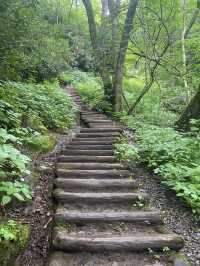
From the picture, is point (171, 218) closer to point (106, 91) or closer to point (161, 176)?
point (161, 176)

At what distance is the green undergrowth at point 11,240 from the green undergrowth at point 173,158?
2354 mm

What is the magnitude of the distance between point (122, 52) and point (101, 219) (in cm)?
827

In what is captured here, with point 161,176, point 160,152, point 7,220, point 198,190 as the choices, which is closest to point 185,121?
point 160,152

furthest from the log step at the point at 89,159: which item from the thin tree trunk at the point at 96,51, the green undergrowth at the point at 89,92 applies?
the thin tree trunk at the point at 96,51

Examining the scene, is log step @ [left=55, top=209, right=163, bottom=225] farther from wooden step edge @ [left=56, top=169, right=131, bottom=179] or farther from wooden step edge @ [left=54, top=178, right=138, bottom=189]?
wooden step edge @ [left=56, top=169, right=131, bottom=179]

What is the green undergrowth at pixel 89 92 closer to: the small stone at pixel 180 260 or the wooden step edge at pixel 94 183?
the wooden step edge at pixel 94 183

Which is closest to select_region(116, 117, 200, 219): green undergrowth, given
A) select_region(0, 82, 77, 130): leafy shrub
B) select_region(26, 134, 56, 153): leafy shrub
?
select_region(26, 134, 56, 153): leafy shrub

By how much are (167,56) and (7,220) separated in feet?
32.7

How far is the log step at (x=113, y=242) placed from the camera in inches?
135

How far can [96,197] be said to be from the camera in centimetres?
446

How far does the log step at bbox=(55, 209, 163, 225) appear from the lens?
3.95 m

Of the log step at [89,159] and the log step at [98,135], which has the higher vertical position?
the log step at [98,135]

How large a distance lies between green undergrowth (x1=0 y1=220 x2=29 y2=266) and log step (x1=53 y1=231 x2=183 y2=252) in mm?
396

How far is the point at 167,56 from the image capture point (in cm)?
1159
